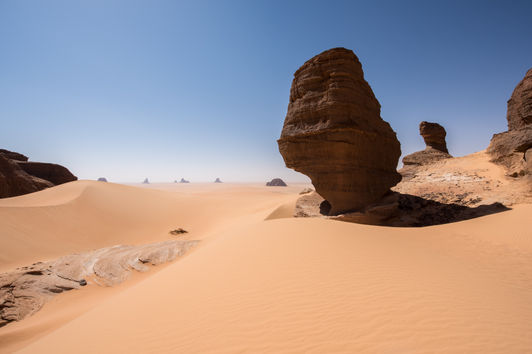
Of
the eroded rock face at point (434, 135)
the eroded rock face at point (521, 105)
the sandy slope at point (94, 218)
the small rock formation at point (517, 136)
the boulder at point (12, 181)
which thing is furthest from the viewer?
the eroded rock face at point (434, 135)

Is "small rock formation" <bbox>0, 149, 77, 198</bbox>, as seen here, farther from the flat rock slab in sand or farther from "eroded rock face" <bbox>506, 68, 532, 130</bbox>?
"eroded rock face" <bbox>506, 68, 532, 130</bbox>

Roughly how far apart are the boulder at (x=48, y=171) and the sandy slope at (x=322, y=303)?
26091 millimetres

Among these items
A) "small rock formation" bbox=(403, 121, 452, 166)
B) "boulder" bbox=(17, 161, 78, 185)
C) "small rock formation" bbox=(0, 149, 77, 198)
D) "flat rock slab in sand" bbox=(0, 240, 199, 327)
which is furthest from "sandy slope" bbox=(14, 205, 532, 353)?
"boulder" bbox=(17, 161, 78, 185)

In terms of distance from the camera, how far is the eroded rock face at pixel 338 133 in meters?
9.39

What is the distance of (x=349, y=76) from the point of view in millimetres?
9500

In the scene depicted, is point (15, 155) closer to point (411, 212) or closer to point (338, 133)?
point (338, 133)

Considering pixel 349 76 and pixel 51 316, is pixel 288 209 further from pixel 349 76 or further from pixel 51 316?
pixel 51 316

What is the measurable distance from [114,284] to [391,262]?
23.2 ft

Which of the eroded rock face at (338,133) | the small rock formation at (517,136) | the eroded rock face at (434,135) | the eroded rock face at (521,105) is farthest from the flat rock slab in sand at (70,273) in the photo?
the eroded rock face at (434,135)

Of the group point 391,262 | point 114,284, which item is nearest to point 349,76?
point 391,262

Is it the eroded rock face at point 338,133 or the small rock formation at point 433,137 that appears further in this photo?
the small rock formation at point 433,137

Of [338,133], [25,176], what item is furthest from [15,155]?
[338,133]

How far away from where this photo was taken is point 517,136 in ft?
40.9

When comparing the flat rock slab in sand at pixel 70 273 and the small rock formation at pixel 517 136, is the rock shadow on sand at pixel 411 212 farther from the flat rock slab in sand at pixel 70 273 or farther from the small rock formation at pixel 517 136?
the flat rock slab in sand at pixel 70 273
